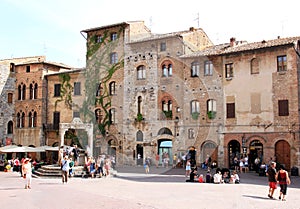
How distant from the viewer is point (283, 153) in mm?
27547

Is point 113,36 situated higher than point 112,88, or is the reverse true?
point 113,36

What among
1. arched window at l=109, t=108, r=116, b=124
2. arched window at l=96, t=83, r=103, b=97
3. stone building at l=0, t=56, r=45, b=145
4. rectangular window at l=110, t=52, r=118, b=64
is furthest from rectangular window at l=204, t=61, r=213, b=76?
stone building at l=0, t=56, r=45, b=145

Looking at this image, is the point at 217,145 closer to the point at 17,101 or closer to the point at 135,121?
the point at 135,121

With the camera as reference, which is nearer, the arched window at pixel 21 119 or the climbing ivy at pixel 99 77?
the climbing ivy at pixel 99 77

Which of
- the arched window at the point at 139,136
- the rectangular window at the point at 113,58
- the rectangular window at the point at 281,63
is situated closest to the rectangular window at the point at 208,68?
the rectangular window at the point at 281,63

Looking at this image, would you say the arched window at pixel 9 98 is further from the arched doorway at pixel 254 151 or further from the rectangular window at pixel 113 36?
the arched doorway at pixel 254 151

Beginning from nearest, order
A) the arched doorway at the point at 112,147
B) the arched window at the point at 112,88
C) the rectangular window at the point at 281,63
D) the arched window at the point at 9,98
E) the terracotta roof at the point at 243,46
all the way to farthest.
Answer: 1. the rectangular window at the point at 281,63
2. the terracotta roof at the point at 243,46
3. the arched doorway at the point at 112,147
4. the arched window at the point at 112,88
5. the arched window at the point at 9,98

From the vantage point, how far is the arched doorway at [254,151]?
1134 inches

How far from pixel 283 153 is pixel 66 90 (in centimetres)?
2259

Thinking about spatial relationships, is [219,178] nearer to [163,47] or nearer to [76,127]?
[76,127]

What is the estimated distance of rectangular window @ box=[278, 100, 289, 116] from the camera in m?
27.7

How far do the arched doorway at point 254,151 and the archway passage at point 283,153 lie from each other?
134cm

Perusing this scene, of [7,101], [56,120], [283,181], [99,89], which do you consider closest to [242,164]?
[283,181]

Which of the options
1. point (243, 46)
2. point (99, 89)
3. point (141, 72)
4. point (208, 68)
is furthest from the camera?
point (99, 89)
